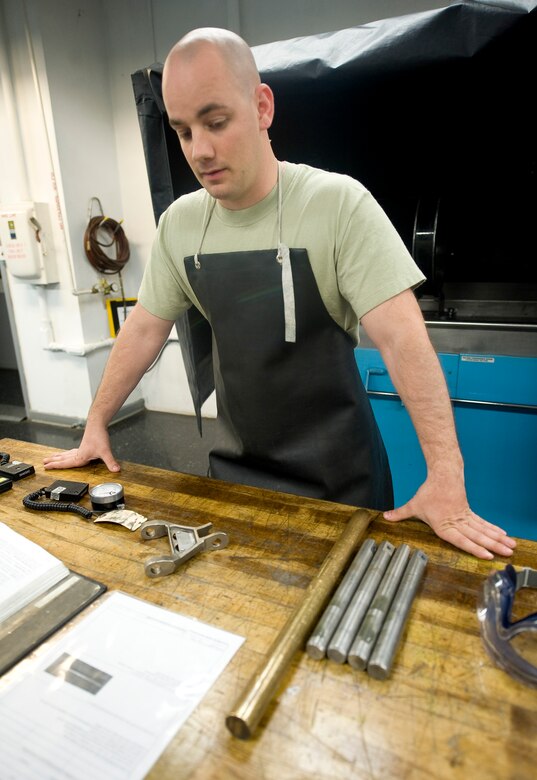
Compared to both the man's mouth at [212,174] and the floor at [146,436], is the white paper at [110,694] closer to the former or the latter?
the man's mouth at [212,174]

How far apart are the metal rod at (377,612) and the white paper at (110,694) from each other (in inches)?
6.6

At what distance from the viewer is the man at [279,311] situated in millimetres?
963

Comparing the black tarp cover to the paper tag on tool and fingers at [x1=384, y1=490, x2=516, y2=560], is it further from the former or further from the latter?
fingers at [x1=384, y1=490, x2=516, y2=560]

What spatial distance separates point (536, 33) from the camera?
1.51 meters

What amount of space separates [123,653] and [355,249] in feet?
2.87

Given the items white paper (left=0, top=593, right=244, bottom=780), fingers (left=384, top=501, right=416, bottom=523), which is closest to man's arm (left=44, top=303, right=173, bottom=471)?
white paper (left=0, top=593, right=244, bottom=780)

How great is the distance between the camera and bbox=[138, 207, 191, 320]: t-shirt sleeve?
129cm

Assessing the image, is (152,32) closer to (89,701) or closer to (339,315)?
(339,315)

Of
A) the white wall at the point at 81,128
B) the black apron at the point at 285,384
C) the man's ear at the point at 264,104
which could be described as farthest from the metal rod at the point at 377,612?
the white wall at the point at 81,128

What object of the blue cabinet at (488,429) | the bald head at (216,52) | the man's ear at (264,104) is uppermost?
the bald head at (216,52)

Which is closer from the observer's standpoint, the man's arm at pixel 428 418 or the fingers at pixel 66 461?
the man's arm at pixel 428 418

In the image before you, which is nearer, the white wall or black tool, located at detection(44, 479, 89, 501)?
black tool, located at detection(44, 479, 89, 501)

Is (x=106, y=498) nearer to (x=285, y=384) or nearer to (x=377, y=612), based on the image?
(x=285, y=384)

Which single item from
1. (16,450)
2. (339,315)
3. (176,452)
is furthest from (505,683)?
(176,452)
